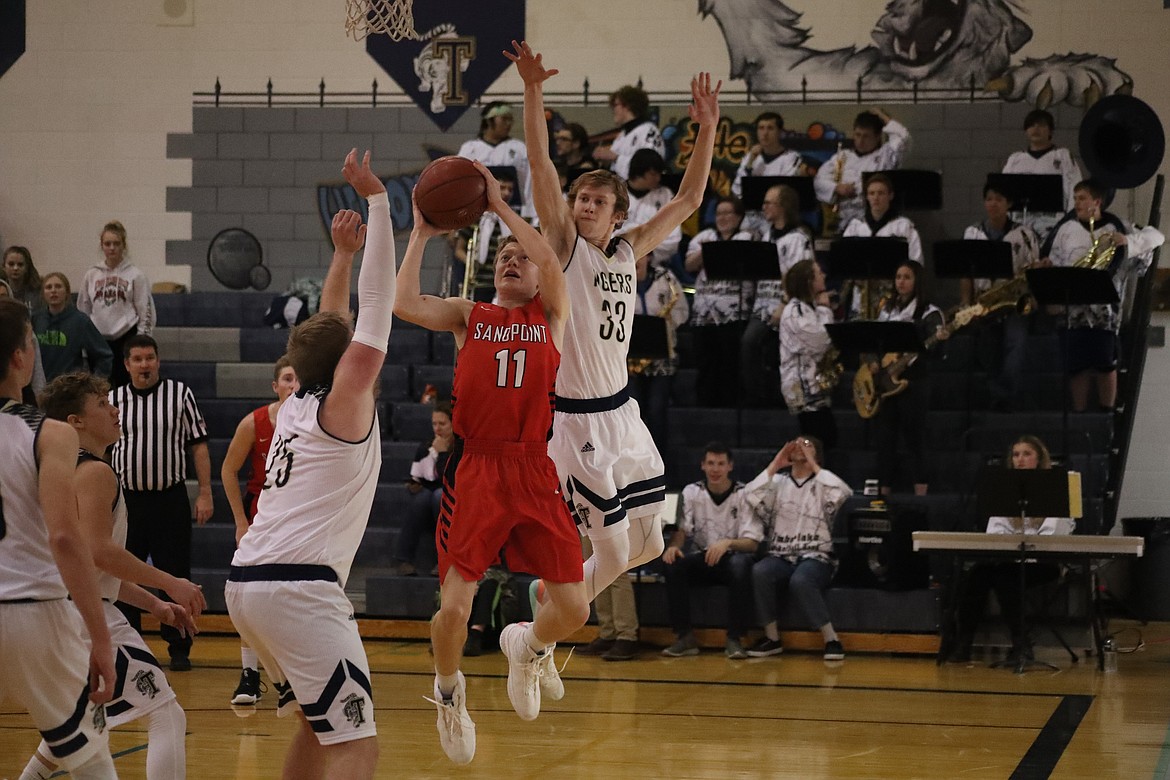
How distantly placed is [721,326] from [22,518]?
8570 mm

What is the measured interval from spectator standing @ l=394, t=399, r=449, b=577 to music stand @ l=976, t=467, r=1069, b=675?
12.6 ft

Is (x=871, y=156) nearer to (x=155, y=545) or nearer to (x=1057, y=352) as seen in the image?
(x=1057, y=352)

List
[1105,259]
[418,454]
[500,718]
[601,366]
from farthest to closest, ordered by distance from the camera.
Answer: [1105,259] < [418,454] < [500,718] < [601,366]

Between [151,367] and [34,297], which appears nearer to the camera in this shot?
[151,367]

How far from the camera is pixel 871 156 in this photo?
13609 mm

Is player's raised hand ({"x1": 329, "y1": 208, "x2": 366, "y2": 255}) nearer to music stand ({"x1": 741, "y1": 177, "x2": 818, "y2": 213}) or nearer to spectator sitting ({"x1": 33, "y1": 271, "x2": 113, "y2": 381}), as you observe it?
spectator sitting ({"x1": 33, "y1": 271, "x2": 113, "y2": 381})

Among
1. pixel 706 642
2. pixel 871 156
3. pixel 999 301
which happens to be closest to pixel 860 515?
pixel 706 642

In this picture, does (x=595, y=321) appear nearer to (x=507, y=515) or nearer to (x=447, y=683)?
(x=507, y=515)

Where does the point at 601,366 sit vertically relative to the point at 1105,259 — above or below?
below

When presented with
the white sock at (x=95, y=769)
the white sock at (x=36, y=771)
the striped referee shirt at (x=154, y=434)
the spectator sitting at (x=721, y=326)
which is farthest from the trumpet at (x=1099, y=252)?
the white sock at (x=95, y=769)

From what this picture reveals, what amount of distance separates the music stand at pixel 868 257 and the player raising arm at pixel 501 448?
633 cm

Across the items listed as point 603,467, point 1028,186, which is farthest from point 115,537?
point 1028,186

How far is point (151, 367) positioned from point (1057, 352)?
789cm

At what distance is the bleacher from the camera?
1052cm
